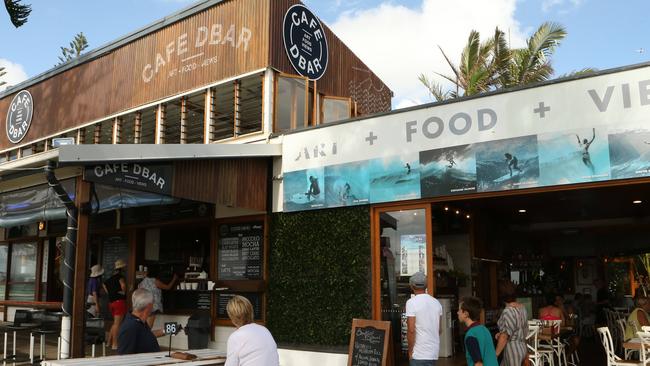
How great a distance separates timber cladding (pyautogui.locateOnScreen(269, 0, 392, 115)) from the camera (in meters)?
10.1

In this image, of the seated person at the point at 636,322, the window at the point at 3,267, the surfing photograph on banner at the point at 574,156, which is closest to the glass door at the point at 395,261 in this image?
the surfing photograph on banner at the point at 574,156

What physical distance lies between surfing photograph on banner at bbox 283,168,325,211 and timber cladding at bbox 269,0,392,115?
2.16 metres

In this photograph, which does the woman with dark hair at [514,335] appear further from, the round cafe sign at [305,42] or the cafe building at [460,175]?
the round cafe sign at [305,42]

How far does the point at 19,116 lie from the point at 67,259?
10.7m

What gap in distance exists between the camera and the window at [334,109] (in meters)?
11.0

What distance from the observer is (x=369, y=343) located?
711 centimetres

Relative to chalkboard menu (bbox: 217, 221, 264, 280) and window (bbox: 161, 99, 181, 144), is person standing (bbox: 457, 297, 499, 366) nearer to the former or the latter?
chalkboard menu (bbox: 217, 221, 264, 280)

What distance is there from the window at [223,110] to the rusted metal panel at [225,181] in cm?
171

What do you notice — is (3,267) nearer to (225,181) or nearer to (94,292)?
(94,292)

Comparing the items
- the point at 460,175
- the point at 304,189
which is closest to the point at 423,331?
the point at 460,175

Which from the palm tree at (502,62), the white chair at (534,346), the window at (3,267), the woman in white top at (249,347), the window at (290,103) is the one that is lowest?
the white chair at (534,346)

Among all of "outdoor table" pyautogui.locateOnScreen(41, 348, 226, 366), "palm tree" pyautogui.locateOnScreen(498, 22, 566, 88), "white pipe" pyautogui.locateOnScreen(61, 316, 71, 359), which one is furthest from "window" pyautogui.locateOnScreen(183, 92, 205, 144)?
"palm tree" pyautogui.locateOnScreen(498, 22, 566, 88)

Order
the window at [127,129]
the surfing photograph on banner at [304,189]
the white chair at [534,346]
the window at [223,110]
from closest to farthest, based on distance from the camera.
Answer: the white chair at [534,346], the surfing photograph on banner at [304,189], the window at [223,110], the window at [127,129]

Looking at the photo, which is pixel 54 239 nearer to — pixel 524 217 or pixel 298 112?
pixel 298 112
